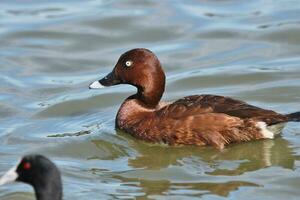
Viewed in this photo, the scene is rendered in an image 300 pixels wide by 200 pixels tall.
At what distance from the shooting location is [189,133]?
39.9 ft

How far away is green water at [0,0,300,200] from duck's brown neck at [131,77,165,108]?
0.52 meters

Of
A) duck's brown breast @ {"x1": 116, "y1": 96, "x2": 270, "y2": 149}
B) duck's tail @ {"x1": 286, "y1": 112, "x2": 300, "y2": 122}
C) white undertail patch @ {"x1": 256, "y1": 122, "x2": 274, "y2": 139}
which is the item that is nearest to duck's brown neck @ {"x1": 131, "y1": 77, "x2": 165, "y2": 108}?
duck's brown breast @ {"x1": 116, "y1": 96, "x2": 270, "y2": 149}

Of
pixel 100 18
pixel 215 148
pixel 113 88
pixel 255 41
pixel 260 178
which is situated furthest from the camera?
pixel 100 18

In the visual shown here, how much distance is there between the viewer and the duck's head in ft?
42.3

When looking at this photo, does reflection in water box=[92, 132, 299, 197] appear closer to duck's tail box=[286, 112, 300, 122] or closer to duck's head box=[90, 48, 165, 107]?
duck's tail box=[286, 112, 300, 122]

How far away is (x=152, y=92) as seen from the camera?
12938 millimetres

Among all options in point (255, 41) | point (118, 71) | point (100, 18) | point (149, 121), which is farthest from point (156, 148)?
point (100, 18)

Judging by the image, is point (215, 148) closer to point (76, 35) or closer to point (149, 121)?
point (149, 121)

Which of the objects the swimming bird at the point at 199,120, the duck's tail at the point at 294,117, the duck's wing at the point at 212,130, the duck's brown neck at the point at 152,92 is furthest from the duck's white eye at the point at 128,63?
the duck's tail at the point at 294,117

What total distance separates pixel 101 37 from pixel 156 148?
18.7 feet

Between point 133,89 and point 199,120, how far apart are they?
2.97 m

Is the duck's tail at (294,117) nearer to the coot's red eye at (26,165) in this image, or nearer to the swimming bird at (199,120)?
the swimming bird at (199,120)

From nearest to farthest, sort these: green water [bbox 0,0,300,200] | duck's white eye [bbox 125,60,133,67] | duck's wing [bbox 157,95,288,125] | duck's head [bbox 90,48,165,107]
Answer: green water [bbox 0,0,300,200] < duck's wing [bbox 157,95,288,125] < duck's head [bbox 90,48,165,107] < duck's white eye [bbox 125,60,133,67]

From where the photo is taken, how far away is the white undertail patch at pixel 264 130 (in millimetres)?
12023
